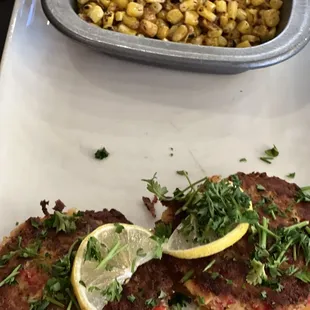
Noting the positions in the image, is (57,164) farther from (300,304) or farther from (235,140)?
(300,304)

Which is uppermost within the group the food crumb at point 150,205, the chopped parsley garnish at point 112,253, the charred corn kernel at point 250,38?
the charred corn kernel at point 250,38

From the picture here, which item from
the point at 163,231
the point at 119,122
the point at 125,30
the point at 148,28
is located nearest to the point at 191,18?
the point at 148,28

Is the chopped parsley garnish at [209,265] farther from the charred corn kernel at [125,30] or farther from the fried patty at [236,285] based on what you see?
the charred corn kernel at [125,30]

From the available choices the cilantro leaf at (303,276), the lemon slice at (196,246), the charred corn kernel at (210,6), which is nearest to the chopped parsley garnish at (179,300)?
the lemon slice at (196,246)

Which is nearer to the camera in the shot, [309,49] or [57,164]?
[57,164]

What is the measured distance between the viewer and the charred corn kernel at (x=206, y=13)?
3.24 m

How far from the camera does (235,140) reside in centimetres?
319

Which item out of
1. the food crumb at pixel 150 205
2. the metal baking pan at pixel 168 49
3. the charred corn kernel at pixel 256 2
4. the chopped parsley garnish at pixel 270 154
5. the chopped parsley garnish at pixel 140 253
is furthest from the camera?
the charred corn kernel at pixel 256 2

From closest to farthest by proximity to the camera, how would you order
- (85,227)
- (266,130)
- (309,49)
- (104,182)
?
(85,227), (104,182), (266,130), (309,49)

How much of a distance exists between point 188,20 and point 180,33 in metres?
0.10

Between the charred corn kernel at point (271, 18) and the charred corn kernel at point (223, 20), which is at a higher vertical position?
the charred corn kernel at point (271, 18)

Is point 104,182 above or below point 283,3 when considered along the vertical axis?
below

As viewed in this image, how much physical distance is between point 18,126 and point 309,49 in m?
1.67

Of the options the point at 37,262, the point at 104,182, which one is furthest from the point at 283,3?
the point at 37,262
